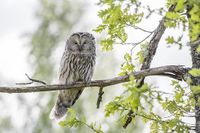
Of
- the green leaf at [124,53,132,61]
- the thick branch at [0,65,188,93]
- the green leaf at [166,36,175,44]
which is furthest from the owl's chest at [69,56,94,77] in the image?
the green leaf at [166,36,175,44]

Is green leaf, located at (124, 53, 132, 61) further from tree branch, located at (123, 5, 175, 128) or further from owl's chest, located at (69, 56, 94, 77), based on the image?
owl's chest, located at (69, 56, 94, 77)

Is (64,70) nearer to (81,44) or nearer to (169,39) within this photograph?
(81,44)

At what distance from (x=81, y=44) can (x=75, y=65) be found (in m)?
0.23

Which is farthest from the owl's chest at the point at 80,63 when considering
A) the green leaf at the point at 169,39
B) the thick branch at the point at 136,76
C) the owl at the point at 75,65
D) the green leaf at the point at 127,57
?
the green leaf at the point at 169,39

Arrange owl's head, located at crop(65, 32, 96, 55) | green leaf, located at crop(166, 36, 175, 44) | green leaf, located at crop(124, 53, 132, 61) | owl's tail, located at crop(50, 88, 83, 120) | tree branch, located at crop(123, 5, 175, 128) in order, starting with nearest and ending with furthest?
green leaf, located at crop(166, 36, 175, 44)
green leaf, located at crop(124, 53, 132, 61)
tree branch, located at crop(123, 5, 175, 128)
owl's head, located at crop(65, 32, 96, 55)
owl's tail, located at crop(50, 88, 83, 120)

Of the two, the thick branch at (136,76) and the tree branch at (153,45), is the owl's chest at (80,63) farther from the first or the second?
the tree branch at (153,45)

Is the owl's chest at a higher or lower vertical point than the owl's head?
lower

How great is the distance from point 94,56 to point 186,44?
3.04m

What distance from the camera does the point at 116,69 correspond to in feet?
38.5

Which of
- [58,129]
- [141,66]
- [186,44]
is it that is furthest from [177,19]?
[58,129]

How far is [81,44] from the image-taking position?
585 cm

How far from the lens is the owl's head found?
5.81 meters

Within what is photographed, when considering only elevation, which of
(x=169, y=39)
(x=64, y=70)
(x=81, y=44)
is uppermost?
(x=81, y=44)

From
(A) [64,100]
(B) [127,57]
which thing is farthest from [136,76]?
(A) [64,100]
